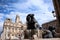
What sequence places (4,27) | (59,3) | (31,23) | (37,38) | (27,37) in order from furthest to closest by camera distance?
(4,27), (59,3), (31,23), (27,37), (37,38)

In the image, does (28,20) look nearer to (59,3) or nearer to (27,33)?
(27,33)

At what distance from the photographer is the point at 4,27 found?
33.0 metres

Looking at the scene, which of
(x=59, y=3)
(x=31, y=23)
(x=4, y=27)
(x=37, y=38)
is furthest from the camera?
(x=4, y=27)

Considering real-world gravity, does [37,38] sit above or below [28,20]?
below

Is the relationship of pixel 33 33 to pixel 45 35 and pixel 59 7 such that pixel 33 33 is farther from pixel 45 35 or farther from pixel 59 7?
pixel 59 7

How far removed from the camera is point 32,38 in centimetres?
538

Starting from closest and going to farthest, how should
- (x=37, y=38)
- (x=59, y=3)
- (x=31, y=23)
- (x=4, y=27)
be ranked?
(x=37, y=38)
(x=31, y=23)
(x=59, y=3)
(x=4, y=27)

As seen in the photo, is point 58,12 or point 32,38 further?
point 58,12

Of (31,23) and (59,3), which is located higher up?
(59,3)

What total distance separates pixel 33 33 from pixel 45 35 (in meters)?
0.53

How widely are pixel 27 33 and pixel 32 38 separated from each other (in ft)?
1.34

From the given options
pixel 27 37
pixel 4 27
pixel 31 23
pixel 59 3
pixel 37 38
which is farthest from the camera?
pixel 4 27

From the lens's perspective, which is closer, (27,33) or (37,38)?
(37,38)

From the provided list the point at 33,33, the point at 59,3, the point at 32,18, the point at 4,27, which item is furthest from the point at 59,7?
the point at 4,27
